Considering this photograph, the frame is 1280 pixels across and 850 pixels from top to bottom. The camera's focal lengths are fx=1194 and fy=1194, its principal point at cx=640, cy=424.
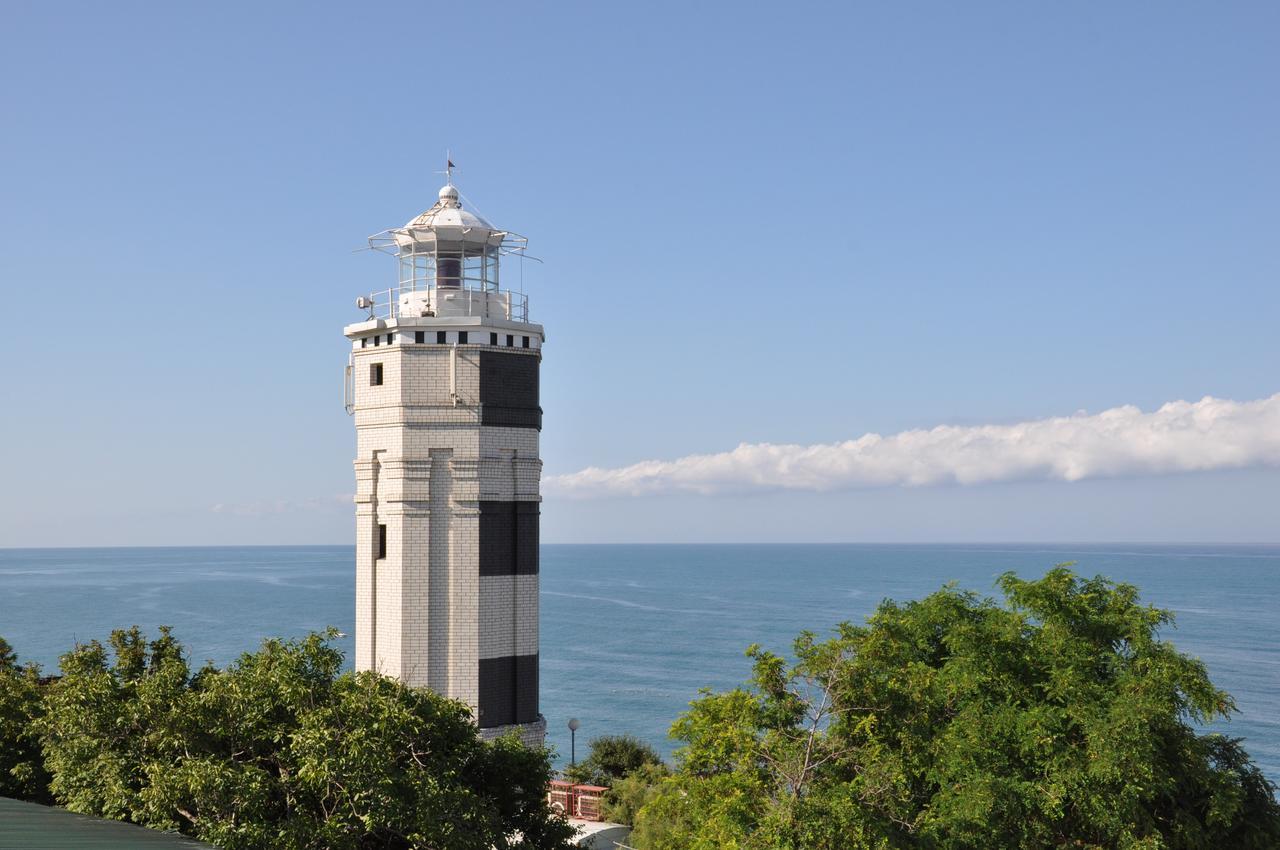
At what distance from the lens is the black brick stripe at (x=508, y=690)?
103 ft

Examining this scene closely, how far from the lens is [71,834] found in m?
17.0

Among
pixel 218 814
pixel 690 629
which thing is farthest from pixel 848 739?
pixel 690 629

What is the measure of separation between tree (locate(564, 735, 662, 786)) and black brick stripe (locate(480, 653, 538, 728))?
27.9 ft

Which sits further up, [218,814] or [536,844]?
[218,814]

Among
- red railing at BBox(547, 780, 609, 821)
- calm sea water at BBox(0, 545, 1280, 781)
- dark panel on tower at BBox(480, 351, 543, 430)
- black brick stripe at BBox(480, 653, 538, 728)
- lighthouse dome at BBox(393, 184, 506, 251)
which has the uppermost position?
lighthouse dome at BBox(393, 184, 506, 251)

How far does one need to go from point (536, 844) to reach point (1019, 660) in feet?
33.3

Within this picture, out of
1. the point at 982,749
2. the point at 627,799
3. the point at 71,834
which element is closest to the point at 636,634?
the point at 627,799

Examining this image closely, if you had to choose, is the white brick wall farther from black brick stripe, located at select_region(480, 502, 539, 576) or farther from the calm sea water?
the calm sea water

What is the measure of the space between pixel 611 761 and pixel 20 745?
22.2 m

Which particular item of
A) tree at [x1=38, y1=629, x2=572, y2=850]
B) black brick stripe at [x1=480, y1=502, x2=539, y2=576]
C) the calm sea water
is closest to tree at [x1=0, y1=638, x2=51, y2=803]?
tree at [x1=38, y1=629, x2=572, y2=850]

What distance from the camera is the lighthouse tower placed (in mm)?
31156

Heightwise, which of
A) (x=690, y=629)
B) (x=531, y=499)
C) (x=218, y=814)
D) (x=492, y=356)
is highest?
(x=492, y=356)

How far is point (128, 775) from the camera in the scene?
20.2 metres

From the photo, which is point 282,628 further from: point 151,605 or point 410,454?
point 410,454
